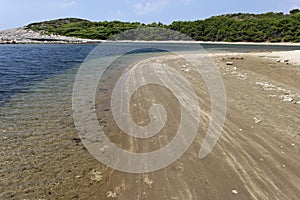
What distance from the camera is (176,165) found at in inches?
264

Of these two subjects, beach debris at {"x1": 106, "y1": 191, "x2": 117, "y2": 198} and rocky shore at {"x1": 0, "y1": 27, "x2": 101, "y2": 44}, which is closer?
beach debris at {"x1": 106, "y1": 191, "x2": 117, "y2": 198}

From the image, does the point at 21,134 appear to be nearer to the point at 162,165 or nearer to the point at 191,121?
the point at 162,165

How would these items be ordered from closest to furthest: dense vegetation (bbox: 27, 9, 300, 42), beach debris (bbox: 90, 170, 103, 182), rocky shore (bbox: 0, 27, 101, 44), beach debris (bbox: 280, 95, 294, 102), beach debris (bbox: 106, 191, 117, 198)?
1. beach debris (bbox: 106, 191, 117, 198)
2. beach debris (bbox: 90, 170, 103, 182)
3. beach debris (bbox: 280, 95, 294, 102)
4. rocky shore (bbox: 0, 27, 101, 44)
5. dense vegetation (bbox: 27, 9, 300, 42)

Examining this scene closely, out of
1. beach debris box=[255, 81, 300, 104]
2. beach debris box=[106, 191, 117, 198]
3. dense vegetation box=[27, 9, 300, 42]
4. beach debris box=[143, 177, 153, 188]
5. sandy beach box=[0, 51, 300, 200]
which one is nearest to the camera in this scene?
beach debris box=[106, 191, 117, 198]

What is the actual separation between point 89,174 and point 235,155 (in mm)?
3928

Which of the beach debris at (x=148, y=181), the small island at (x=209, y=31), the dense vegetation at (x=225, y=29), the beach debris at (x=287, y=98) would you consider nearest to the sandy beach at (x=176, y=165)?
the beach debris at (x=148, y=181)

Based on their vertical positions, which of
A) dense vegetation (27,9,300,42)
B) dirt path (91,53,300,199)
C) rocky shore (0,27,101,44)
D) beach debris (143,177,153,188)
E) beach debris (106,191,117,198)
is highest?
dense vegetation (27,9,300,42)

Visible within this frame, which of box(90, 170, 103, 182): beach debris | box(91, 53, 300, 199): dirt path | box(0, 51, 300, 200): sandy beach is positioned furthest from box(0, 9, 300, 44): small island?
box(90, 170, 103, 182): beach debris

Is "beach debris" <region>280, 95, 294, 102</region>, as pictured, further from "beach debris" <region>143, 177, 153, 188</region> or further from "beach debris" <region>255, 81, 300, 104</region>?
"beach debris" <region>143, 177, 153, 188</region>

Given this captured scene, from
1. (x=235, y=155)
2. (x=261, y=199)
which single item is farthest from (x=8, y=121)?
(x=261, y=199)

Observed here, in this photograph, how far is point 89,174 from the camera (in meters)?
6.48

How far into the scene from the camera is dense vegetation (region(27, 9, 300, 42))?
4446 inches

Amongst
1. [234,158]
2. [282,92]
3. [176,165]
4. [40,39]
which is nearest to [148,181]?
[176,165]

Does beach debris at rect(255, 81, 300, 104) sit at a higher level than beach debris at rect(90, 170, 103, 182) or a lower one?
higher
